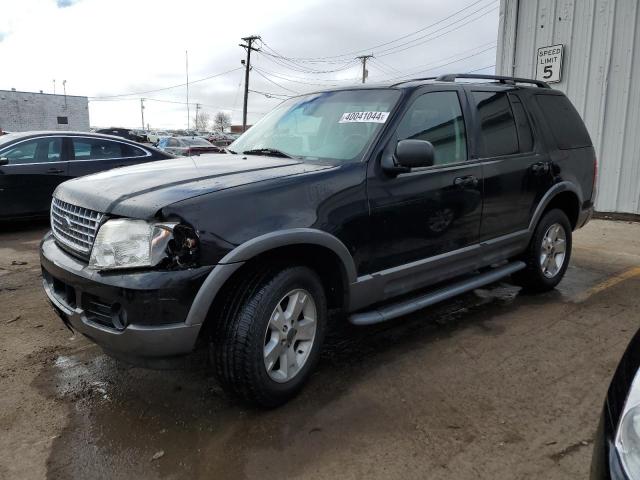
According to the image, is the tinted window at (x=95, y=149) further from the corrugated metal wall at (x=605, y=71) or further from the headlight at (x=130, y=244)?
the corrugated metal wall at (x=605, y=71)

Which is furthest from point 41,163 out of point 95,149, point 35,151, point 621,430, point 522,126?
point 621,430

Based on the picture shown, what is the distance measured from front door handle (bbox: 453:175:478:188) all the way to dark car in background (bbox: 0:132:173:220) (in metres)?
6.25

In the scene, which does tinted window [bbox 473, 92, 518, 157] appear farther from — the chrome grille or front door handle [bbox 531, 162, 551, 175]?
the chrome grille

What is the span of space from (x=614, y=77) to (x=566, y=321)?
6.64 m

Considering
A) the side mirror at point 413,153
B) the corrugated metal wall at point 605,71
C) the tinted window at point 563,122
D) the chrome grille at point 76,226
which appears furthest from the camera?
the corrugated metal wall at point 605,71

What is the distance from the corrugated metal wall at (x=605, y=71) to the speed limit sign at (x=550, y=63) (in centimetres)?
10

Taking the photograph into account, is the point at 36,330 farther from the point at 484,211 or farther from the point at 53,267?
the point at 484,211

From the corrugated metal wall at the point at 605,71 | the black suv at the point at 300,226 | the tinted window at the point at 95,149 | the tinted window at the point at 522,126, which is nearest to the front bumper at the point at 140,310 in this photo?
the black suv at the point at 300,226

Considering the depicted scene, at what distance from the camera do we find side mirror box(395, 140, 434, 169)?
10.3ft

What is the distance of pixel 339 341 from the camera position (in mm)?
3893

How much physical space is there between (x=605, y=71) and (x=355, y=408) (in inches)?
340

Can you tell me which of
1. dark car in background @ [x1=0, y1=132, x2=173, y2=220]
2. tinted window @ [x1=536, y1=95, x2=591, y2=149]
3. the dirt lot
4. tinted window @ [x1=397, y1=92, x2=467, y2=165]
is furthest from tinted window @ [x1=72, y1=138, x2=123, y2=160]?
tinted window @ [x1=536, y1=95, x2=591, y2=149]

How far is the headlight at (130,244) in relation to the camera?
2473mm

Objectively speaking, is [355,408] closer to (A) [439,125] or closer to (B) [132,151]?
(A) [439,125]
